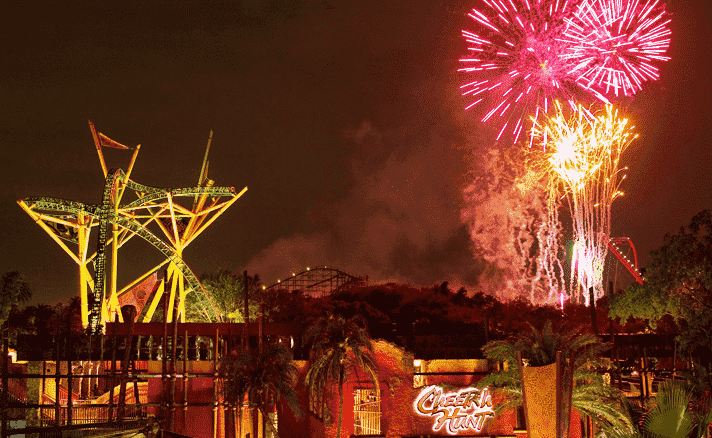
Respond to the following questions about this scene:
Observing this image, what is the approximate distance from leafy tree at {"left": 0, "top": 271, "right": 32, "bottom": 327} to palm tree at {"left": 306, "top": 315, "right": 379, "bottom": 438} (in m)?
16.4

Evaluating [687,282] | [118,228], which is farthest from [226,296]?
[687,282]

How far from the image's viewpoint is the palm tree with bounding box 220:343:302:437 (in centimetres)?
2511

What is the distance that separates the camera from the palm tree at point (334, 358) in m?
28.8

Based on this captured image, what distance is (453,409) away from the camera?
31094mm

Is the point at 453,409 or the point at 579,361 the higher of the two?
the point at 579,361

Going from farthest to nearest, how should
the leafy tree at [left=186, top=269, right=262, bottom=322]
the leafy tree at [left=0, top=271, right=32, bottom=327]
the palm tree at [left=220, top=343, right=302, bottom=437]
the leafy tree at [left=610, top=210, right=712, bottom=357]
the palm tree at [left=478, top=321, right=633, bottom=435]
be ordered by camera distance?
the leafy tree at [left=186, top=269, right=262, bottom=322], the leafy tree at [left=0, top=271, right=32, bottom=327], the leafy tree at [left=610, top=210, right=712, bottom=357], the palm tree at [left=220, top=343, right=302, bottom=437], the palm tree at [left=478, top=321, right=633, bottom=435]

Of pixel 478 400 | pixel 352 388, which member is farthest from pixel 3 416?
pixel 478 400

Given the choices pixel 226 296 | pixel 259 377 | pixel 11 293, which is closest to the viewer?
pixel 259 377

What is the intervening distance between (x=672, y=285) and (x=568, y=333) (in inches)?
317

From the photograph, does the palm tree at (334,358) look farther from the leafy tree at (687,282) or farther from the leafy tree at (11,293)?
the leafy tree at (11,293)

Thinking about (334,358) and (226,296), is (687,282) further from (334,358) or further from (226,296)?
(226,296)

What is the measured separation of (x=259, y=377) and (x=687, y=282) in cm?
1727

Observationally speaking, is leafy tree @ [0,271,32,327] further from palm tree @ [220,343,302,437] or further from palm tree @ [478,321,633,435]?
palm tree @ [478,321,633,435]

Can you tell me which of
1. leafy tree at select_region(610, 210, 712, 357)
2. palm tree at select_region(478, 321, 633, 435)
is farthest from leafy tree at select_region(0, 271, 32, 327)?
leafy tree at select_region(610, 210, 712, 357)
